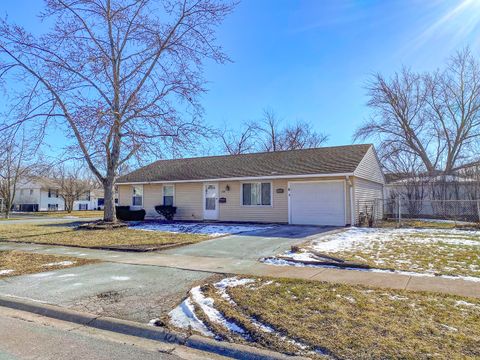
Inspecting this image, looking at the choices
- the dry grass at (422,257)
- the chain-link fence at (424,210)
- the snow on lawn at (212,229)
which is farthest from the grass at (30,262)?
the chain-link fence at (424,210)

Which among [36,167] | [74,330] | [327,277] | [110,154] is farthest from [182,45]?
[74,330]

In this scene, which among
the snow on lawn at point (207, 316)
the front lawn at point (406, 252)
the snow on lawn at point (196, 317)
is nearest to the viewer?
the snow on lawn at point (207, 316)

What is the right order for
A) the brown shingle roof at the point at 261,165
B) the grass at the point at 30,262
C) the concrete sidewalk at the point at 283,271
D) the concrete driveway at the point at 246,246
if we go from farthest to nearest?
the brown shingle roof at the point at 261,165, the concrete driveway at the point at 246,246, the grass at the point at 30,262, the concrete sidewalk at the point at 283,271

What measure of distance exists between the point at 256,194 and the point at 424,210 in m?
13.5

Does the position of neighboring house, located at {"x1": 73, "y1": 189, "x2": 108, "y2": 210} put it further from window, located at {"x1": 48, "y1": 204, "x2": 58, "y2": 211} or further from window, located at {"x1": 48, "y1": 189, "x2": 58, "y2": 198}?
window, located at {"x1": 48, "y1": 189, "x2": 58, "y2": 198}

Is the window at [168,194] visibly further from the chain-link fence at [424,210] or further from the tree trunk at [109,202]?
the chain-link fence at [424,210]

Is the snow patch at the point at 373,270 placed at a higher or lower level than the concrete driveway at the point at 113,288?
higher

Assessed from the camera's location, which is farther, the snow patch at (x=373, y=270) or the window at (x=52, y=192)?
the window at (x=52, y=192)

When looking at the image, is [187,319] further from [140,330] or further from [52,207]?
[52,207]

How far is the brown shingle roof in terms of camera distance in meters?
17.8

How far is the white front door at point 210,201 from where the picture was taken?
2058cm

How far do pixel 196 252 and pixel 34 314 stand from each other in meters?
5.03

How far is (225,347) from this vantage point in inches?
154

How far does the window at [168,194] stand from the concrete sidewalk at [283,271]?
38.2 ft
